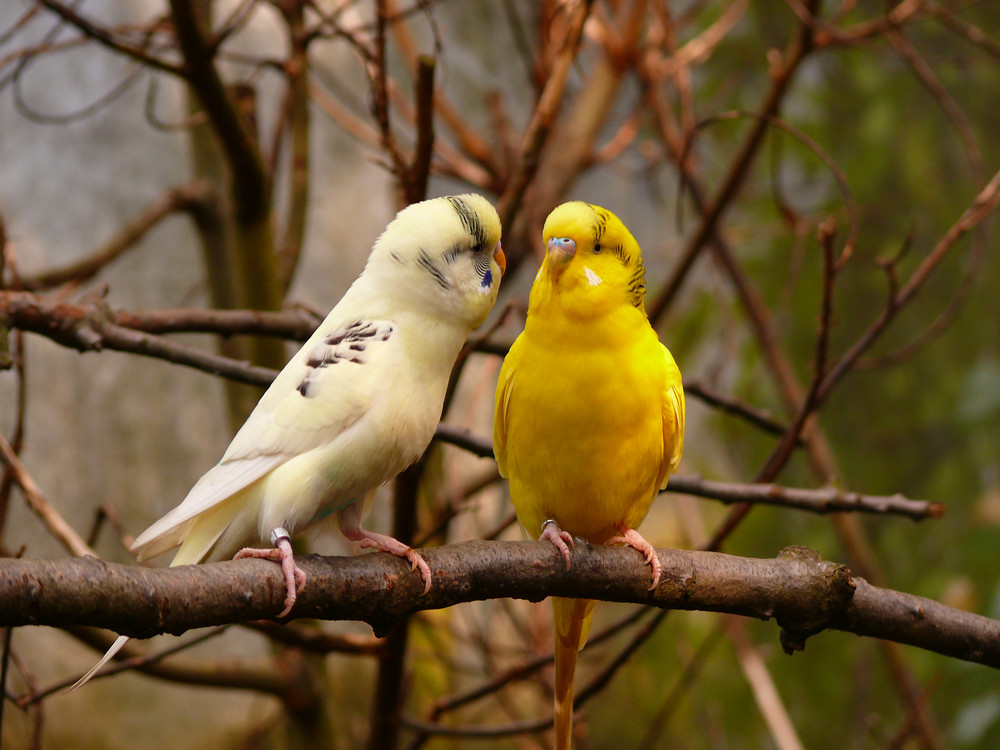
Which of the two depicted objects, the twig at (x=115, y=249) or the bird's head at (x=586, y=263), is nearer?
the bird's head at (x=586, y=263)

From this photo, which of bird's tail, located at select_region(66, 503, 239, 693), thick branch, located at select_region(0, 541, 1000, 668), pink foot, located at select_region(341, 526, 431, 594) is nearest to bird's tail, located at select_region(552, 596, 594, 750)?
thick branch, located at select_region(0, 541, 1000, 668)

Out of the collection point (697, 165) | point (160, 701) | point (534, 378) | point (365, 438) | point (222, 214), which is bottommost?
point (160, 701)

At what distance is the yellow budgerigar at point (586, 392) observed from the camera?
1.66 meters

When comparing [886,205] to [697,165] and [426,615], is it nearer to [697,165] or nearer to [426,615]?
[697,165]

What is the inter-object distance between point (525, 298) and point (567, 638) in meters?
1.56

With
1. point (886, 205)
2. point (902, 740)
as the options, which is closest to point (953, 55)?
point (886, 205)

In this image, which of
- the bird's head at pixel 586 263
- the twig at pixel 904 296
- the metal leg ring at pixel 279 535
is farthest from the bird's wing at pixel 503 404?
the twig at pixel 904 296

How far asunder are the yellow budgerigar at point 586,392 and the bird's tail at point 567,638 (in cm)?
2

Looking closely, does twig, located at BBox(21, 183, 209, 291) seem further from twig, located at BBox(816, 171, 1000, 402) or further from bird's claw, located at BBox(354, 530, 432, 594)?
twig, located at BBox(816, 171, 1000, 402)

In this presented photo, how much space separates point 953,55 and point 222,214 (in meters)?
4.03

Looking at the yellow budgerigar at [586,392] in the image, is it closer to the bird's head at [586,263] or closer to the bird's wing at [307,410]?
the bird's head at [586,263]

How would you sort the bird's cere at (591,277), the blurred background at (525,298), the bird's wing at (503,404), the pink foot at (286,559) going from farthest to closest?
the blurred background at (525,298)
the bird's wing at (503,404)
the bird's cere at (591,277)
the pink foot at (286,559)

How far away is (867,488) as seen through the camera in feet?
13.9

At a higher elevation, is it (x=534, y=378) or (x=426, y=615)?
(x=534, y=378)
